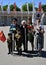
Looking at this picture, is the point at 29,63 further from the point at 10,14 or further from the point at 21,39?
the point at 10,14

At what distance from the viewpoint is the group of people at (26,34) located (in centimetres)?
1213

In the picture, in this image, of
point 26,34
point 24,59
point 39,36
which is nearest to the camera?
point 24,59

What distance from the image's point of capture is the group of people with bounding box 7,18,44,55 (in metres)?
12.1

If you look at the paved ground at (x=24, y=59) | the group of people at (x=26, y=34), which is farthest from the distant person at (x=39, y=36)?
the paved ground at (x=24, y=59)

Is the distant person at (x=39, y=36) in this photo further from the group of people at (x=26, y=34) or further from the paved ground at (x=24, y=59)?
the paved ground at (x=24, y=59)

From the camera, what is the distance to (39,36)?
12164mm

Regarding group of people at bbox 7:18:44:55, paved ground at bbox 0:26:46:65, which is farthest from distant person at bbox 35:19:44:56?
paved ground at bbox 0:26:46:65

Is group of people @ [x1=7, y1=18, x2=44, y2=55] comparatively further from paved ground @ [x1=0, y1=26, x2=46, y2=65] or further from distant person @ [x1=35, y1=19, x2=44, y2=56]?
paved ground @ [x1=0, y1=26, x2=46, y2=65]

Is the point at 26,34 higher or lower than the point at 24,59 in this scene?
higher

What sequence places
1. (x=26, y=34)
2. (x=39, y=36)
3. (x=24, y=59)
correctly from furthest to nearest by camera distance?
1. (x=26, y=34)
2. (x=39, y=36)
3. (x=24, y=59)

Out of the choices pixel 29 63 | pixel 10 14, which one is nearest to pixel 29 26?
pixel 29 63

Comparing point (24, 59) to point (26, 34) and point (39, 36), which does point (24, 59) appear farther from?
point (26, 34)

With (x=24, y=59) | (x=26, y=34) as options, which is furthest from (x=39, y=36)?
(x=24, y=59)

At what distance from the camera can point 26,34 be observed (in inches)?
504
